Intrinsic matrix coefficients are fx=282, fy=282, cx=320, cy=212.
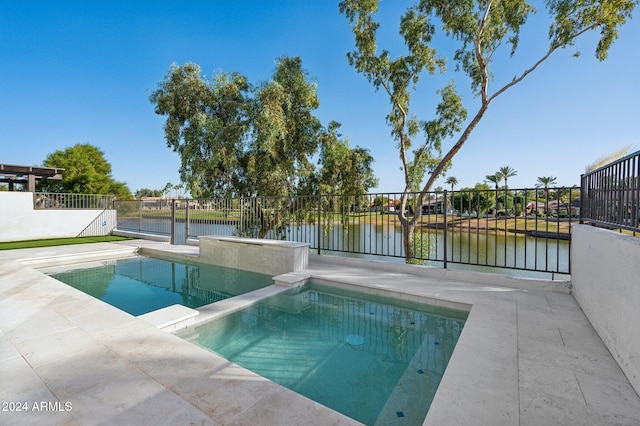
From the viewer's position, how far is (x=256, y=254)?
575cm

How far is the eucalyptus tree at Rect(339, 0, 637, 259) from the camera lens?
821 cm

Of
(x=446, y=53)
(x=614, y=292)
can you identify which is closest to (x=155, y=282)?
(x=614, y=292)

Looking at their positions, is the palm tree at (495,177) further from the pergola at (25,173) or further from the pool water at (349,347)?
the pergola at (25,173)

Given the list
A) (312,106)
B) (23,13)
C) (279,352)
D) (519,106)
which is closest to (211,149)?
(312,106)

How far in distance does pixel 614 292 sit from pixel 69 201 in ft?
52.4

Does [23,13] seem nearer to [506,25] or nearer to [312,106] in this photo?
[312,106]

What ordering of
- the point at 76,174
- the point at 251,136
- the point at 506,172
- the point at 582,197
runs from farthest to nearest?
the point at 506,172 < the point at 76,174 < the point at 251,136 < the point at 582,197

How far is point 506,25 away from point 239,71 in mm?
9615

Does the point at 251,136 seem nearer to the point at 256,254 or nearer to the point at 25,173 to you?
the point at 256,254

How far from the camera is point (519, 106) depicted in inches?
440

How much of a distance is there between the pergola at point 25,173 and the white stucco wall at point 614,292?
1663 centimetres

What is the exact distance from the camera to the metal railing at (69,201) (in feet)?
36.8

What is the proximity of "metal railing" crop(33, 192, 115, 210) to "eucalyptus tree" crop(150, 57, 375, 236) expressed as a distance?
14.1ft

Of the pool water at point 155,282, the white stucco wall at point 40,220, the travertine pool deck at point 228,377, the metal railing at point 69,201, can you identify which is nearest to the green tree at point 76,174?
the metal railing at point 69,201
